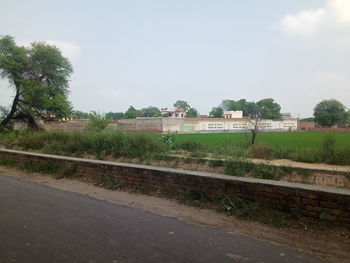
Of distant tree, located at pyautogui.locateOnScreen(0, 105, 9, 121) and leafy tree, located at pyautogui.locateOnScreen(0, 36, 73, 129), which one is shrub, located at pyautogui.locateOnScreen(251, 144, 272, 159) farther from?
distant tree, located at pyautogui.locateOnScreen(0, 105, 9, 121)

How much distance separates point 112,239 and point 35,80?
97.8ft

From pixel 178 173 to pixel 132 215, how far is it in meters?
1.51

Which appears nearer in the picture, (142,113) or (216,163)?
(216,163)

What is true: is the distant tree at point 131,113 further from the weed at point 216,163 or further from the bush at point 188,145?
the weed at point 216,163

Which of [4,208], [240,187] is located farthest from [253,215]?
[4,208]

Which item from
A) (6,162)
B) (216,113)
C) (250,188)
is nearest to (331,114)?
(216,113)

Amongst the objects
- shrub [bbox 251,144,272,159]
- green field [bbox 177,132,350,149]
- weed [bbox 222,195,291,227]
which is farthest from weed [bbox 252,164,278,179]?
green field [bbox 177,132,350,149]

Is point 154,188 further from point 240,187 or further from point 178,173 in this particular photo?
point 240,187

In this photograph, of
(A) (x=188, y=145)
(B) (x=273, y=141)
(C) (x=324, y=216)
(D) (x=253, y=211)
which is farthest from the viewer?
(B) (x=273, y=141)

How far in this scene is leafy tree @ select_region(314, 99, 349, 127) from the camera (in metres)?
72.2

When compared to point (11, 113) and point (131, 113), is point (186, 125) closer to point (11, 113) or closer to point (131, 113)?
point (11, 113)

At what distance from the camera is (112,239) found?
344 centimetres

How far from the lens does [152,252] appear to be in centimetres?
307

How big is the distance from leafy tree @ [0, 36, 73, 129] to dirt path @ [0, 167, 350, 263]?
2483 centimetres
